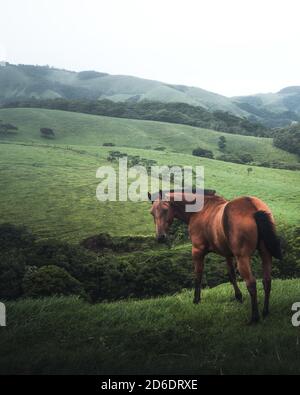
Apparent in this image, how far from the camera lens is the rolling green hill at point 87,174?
116 feet

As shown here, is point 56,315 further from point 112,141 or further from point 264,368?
point 112,141

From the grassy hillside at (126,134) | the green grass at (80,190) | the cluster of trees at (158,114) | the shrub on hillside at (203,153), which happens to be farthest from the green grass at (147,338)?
the cluster of trees at (158,114)

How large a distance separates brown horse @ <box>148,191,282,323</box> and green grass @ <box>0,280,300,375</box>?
2.53 ft

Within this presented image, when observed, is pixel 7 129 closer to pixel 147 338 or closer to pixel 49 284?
pixel 49 284

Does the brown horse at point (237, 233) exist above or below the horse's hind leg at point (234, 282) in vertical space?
above

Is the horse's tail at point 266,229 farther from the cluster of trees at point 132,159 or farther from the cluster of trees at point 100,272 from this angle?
the cluster of trees at point 132,159

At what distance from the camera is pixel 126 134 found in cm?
9619

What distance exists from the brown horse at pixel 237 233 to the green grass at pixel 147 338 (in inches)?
30.4

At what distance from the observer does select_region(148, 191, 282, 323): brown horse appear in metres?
8.95

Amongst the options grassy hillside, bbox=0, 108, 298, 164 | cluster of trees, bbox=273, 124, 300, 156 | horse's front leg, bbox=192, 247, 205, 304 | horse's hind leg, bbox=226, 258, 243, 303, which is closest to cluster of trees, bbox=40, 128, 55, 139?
grassy hillside, bbox=0, 108, 298, 164

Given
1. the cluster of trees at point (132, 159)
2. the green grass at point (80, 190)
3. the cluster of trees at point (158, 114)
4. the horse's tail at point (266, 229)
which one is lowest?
the green grass at point (80, 190)

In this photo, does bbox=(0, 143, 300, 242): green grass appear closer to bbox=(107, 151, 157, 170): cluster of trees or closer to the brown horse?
bbox=(107, 151, 157, 170): cluster of trees

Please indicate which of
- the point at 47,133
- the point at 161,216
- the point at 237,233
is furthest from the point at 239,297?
the point at 47,133

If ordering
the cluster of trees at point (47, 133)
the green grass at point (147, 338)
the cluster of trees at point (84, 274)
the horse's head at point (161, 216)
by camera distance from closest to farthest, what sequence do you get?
1. the green grass at point (147, 338)
2. the horse's head at point (161, 216)
3. the cluster of trees at point (84, 274)
4. the cluster of trees at point (47, 133)
